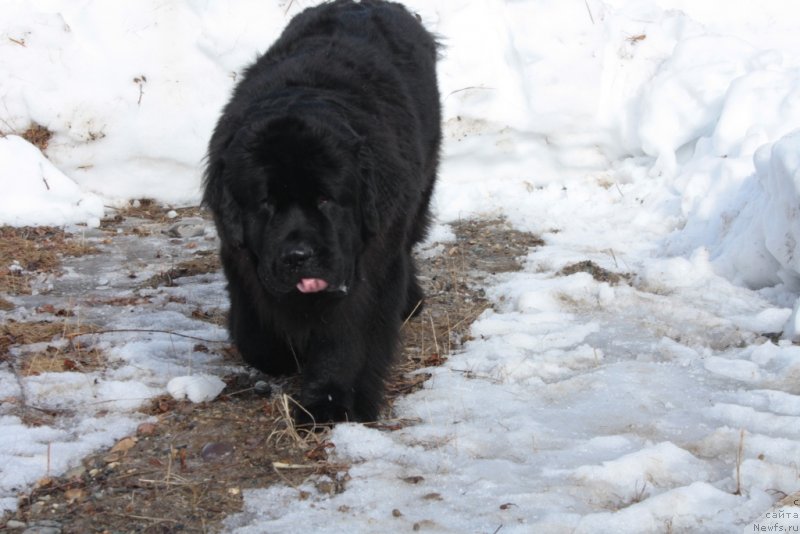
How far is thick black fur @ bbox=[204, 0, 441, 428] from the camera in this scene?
9.96ft

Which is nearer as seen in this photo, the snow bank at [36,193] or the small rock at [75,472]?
the small rock at [75,472]

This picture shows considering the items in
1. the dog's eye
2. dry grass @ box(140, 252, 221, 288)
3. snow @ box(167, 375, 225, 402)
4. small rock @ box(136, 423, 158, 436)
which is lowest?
small rock @ box(136, 423, 158, 436)

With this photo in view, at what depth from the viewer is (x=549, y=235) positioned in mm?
5934

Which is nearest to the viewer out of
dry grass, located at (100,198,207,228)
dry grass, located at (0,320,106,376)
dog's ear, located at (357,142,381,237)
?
dog's ear, located at (357,142,381,237)

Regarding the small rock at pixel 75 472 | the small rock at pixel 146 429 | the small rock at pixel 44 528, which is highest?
the small rock at pixel 146 429

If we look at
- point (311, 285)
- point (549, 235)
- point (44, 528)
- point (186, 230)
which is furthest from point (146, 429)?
point (549, 235)

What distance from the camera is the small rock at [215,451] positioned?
Answer: 3.00 m

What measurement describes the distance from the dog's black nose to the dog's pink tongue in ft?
0.26

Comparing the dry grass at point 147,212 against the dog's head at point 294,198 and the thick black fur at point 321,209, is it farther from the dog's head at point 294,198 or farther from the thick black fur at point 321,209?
the dog's head at point 294,198

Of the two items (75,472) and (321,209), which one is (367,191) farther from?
(75,472)

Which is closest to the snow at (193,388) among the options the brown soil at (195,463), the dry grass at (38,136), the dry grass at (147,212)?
the brown soil at (195,463)

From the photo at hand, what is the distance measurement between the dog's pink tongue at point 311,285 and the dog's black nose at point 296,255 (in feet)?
0.26

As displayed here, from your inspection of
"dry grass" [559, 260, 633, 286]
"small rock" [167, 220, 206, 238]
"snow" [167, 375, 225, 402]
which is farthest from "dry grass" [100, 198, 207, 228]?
"snow" [167, 375, 225, 402]

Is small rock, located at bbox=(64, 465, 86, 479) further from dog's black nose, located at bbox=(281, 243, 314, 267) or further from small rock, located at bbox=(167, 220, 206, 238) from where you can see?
small rock, located at bbox=(167, 220, 206, 238)
